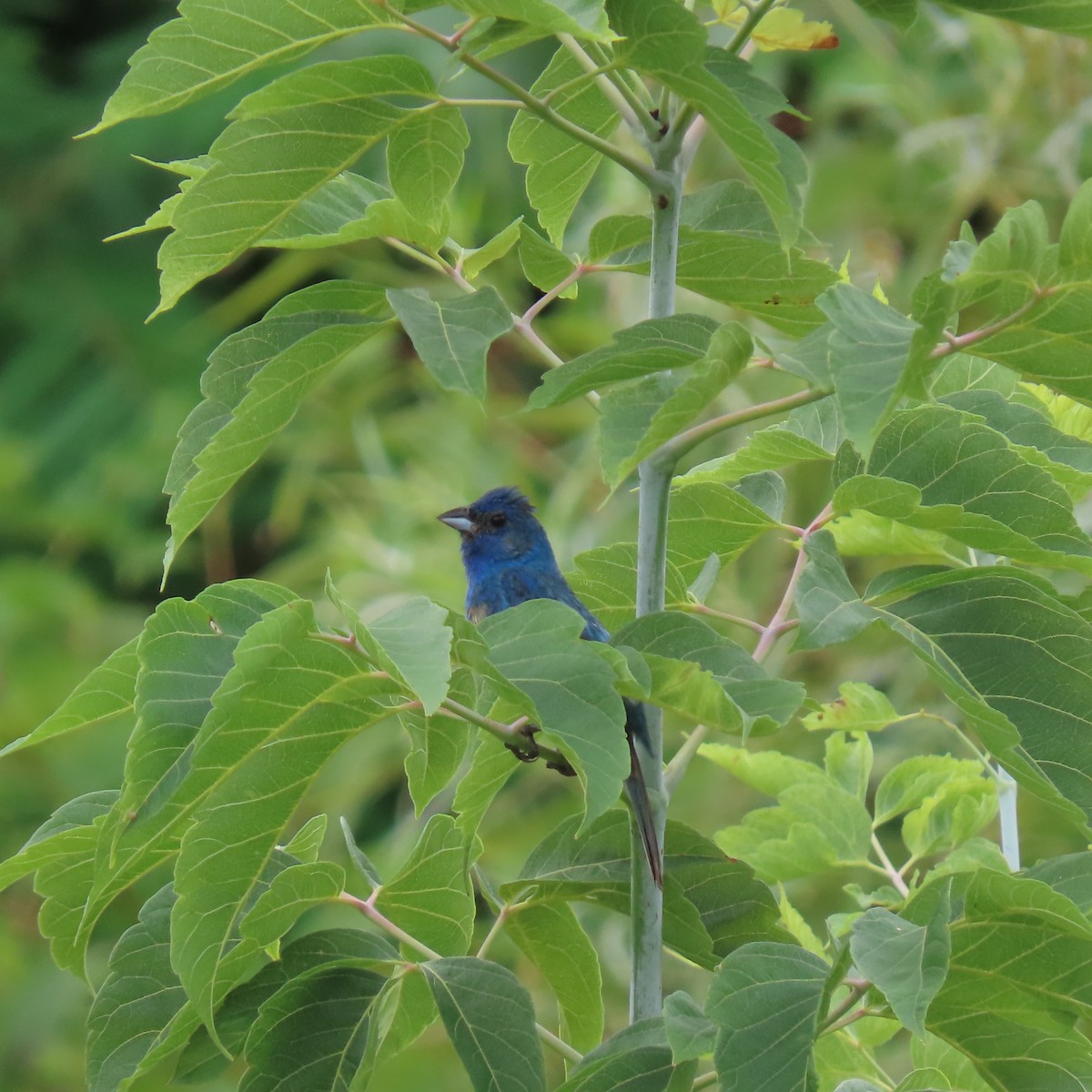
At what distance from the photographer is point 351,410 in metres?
4.85

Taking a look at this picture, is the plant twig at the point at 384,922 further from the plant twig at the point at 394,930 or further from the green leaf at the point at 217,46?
the green leaf at the point at 217,46

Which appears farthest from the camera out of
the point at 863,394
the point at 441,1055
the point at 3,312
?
the point at 3,312

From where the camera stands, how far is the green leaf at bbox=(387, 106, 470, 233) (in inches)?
39.0

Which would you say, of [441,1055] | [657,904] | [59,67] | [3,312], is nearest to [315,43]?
[657,904]

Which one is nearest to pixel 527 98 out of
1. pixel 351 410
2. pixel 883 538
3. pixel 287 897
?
pixel 883 538

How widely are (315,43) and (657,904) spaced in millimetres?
596

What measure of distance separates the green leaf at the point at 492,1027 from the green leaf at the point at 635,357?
1.24 ft

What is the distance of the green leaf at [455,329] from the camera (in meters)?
0.86

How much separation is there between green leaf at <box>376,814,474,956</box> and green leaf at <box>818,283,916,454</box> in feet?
1.30

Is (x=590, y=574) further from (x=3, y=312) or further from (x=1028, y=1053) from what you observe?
(x=3, y=312)

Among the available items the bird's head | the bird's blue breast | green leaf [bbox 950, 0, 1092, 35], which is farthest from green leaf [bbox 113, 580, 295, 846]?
the bird's head

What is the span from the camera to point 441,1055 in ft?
12.0

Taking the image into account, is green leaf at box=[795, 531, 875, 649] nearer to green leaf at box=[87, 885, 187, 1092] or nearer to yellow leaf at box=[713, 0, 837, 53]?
yellow leaf at box=[713, 0, 837, 53]

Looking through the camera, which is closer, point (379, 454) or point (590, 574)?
point (590, 574)
